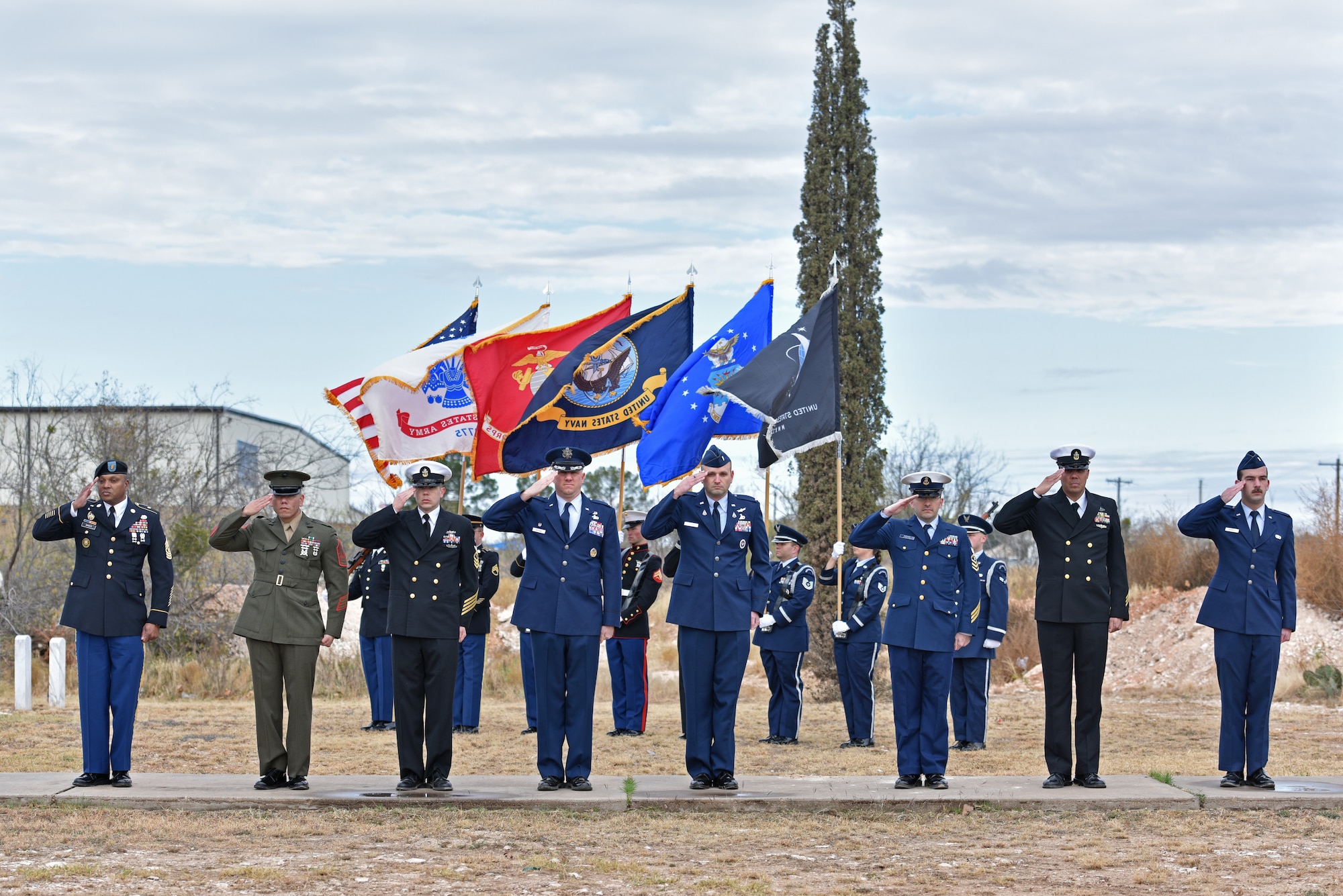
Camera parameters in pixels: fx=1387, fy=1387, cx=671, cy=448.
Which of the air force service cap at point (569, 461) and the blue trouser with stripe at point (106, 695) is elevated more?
the air force service cap at point (569, 461)

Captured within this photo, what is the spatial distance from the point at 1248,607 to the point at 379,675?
791cm

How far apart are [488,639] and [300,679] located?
57.3ft

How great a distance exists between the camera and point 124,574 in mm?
8391

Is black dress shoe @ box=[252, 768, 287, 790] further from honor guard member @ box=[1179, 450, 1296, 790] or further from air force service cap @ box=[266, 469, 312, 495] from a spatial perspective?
honor guard member @ box=[1179, 450, 1296, 790]

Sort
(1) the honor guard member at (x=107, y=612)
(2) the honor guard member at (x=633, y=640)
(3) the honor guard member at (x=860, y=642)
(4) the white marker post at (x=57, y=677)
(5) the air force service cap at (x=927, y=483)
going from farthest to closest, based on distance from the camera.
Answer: (4) the white marker post at (x=57, y=677) → (2) the honor guard member at (x=633, y=640) → (3) the honor guard member at (x=860, y=642) → (5) the air force service cap at (x=927, y=483) → (1) the honor guard member at (x=107, y=612)

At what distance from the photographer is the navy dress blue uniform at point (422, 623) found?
8.16 m

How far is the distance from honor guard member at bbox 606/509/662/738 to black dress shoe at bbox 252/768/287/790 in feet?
15.6

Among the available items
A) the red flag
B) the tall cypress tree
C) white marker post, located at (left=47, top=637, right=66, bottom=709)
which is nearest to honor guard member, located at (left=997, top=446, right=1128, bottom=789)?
the red flag

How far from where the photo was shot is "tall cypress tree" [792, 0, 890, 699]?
17688mm

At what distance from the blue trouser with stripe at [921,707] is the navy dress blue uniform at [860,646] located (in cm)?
329

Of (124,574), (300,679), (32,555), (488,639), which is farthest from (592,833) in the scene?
(488,639)

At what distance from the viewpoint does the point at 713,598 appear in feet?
27.5

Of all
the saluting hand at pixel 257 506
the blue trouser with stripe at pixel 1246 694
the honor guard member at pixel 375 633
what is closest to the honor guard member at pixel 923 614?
the blue trouser with stripe at pixel 1246 694

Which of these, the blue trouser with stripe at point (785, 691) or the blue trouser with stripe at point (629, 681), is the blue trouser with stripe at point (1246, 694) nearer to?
the blue trouser with stripe at point (785, 691)
